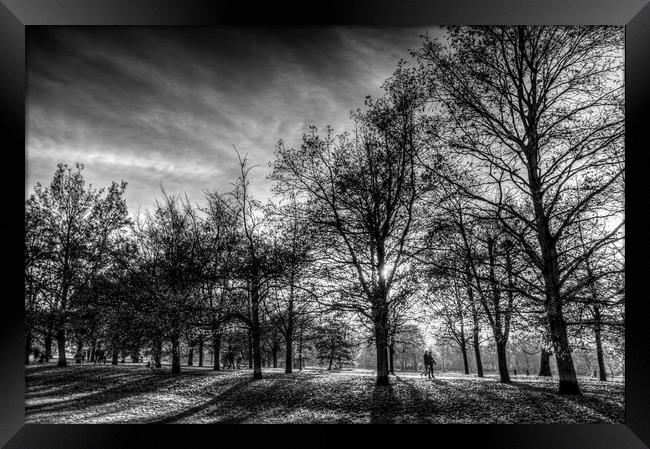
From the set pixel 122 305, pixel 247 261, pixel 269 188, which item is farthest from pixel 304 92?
pixel 122 305

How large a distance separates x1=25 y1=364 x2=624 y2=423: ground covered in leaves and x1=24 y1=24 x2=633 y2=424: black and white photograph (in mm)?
81

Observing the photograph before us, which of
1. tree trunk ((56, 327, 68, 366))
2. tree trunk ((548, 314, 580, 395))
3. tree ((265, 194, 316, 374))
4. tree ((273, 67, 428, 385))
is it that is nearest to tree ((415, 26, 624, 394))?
tree trunk ((548, 314, 580, 395))

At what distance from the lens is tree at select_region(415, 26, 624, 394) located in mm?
8320

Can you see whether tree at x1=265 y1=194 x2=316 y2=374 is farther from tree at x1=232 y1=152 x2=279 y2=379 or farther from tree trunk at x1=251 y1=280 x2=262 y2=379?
tree trunk at x1=251 y1=280 x2=262 y2=379

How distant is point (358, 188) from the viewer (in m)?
10.8

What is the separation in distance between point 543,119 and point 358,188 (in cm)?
489

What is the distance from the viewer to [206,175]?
10648 mm

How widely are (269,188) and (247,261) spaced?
228cm

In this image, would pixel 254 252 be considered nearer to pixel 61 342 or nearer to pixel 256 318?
pixel 256 318

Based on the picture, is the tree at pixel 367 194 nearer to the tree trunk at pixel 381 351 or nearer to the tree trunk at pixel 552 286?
the tree trunk at pixel 381 351
